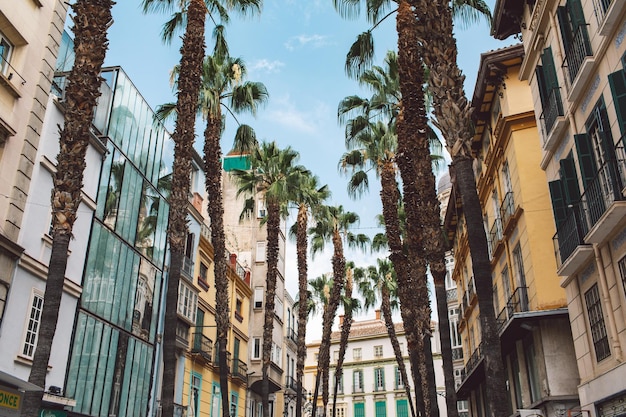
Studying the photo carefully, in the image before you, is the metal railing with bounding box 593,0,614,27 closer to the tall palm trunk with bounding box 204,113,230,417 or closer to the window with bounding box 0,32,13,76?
the tall palm trunk with bounding box 204,113,230,417

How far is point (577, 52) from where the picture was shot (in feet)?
50.2

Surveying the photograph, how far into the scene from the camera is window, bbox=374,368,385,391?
74.9m

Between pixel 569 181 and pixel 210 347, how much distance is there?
22.9 m

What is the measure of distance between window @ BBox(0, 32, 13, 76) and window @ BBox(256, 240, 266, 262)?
102 feet

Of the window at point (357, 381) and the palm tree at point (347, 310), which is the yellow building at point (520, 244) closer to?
the palm tree at point (347, 310)

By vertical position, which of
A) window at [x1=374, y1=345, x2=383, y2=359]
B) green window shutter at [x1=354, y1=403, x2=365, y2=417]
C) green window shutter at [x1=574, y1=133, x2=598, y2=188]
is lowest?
green window shutter at [x1=354, y1=403, x2=365, y2=417]

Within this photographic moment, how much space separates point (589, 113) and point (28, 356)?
1675 centimetres

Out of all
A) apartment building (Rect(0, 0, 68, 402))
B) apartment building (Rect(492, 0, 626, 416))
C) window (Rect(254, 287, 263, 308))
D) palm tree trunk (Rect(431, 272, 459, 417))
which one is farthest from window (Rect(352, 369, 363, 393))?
apartment building (Rect(0, 0, 68, 402))

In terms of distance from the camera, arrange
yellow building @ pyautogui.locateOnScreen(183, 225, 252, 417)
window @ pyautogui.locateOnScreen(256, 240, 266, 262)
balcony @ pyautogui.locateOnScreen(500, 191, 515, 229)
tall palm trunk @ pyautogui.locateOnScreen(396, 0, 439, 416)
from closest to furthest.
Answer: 1. tall palm trunk @ pyautogui.locateOnScreen(396, 0, 439, 416)
2. balcony @ pyautogui.locateOnScreen(500, 191, 515, 229)
3. yellow building @ pyautogui.locateOnScreen(183, 225, 252, 417)
4. window @ pyautogui.locateOnScreen(256, 240, 266, 262)

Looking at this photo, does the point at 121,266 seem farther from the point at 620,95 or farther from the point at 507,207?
the point at 620,95

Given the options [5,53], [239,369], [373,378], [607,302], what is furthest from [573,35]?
[373,378]

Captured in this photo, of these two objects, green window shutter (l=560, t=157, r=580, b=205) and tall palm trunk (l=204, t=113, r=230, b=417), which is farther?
tall palm trunk (l=204, t=113, r=230, b=417)

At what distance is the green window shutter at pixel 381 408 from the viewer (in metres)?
72.8

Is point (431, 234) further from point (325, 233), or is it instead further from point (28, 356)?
point (325, 233)
